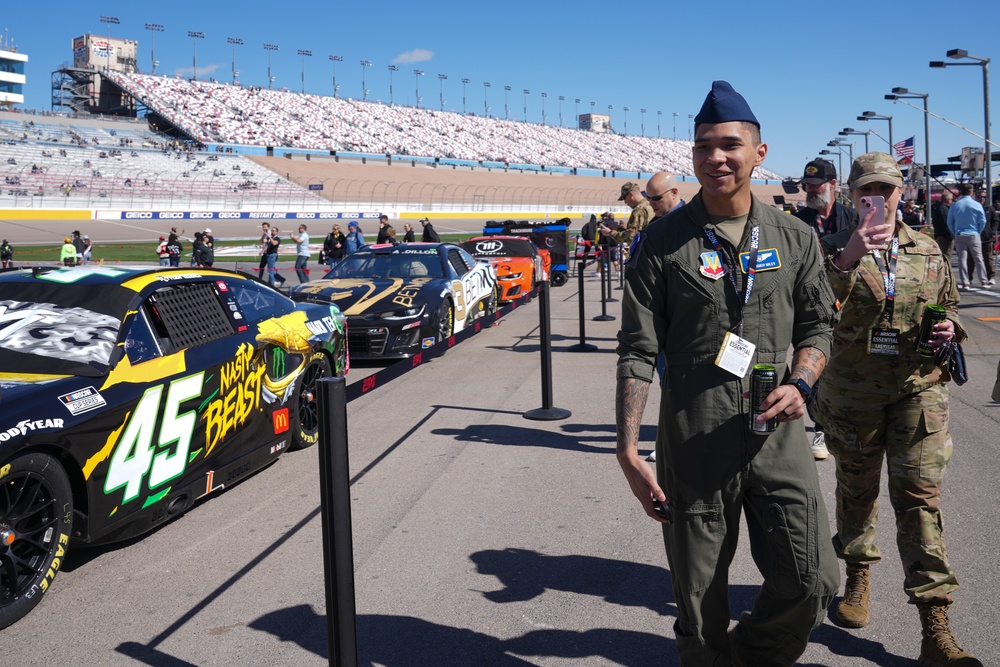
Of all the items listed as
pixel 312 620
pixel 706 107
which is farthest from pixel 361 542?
pixel 706 107

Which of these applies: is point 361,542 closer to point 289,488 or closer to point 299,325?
point 289,488

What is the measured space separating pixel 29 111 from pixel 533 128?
230ft

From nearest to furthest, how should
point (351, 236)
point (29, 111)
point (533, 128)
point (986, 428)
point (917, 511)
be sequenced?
point (917, 511) < point (986, 428) < point (351, 236) < point (29, 111) < point (533, 128)

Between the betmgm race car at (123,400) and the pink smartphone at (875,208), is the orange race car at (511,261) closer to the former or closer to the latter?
the betmgm race car at (123,400)

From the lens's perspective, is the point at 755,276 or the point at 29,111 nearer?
the point at 755,276

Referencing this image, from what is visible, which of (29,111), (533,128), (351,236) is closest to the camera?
(351,236)

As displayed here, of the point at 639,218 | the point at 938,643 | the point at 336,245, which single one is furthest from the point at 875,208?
the point at 336,245

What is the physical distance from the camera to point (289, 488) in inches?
228

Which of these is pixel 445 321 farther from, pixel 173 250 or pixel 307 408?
pixel 173 250

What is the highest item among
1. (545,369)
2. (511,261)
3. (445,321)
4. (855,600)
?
(511,261)

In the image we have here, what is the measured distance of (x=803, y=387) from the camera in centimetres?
262

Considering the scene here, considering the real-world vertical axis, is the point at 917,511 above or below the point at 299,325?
below

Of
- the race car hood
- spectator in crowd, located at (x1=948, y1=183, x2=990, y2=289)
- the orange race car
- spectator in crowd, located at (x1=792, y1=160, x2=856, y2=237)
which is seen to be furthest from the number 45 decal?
spectator in crowd, located at (x1=948, y1=183, x2=990, y2=289)

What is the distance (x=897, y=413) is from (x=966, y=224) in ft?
47.6
